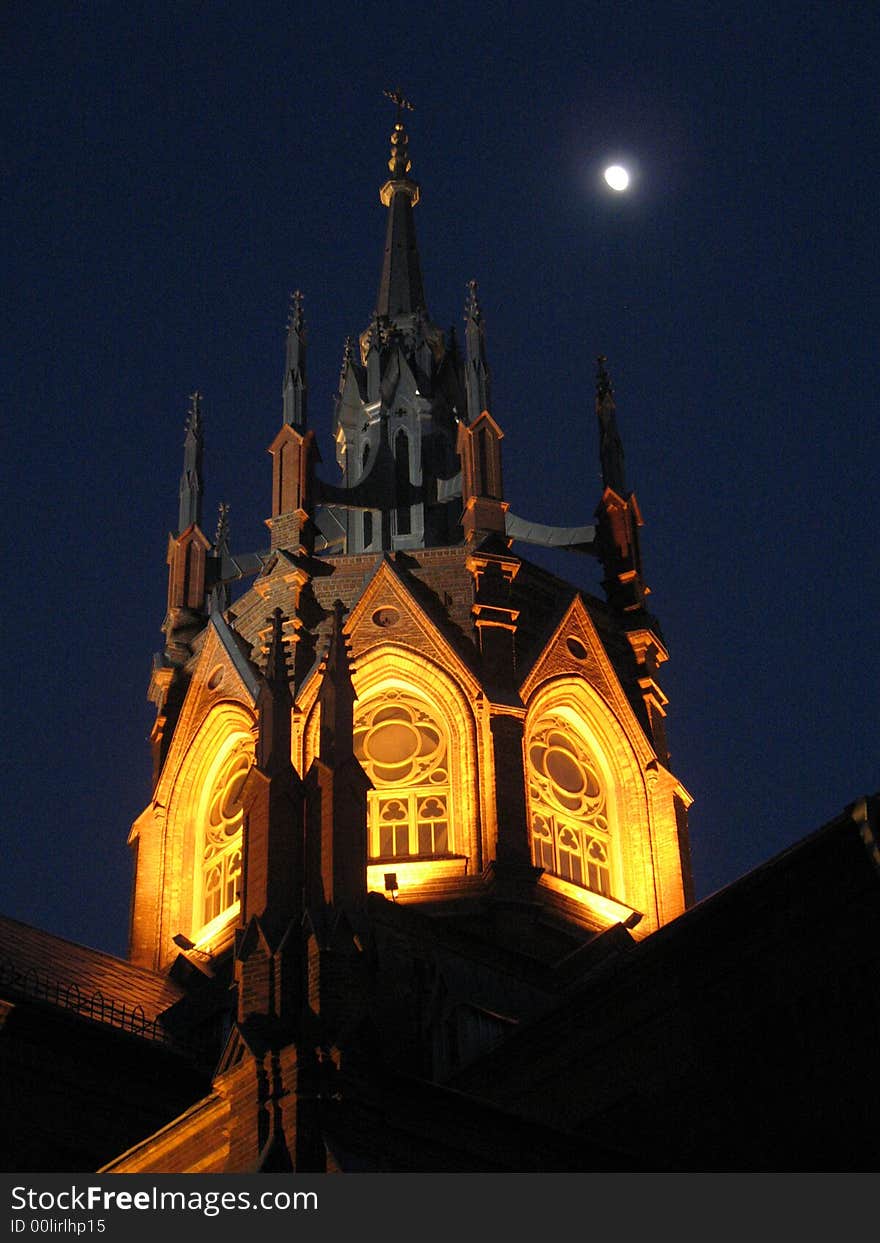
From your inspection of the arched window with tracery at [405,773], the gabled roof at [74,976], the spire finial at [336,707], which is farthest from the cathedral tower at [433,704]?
the spire finial at [336,707]

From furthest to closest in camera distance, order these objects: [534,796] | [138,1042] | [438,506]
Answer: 1. [438,506]
2. [534,796]
3. [138,1042]

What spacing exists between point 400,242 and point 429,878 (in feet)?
76.2

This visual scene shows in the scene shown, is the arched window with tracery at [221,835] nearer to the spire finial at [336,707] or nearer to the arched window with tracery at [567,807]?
the arched window with tracery at [567,807]

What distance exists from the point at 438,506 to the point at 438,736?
311 inches

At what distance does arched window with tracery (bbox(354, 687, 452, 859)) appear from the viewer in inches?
1671

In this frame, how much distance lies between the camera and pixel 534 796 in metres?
43.6

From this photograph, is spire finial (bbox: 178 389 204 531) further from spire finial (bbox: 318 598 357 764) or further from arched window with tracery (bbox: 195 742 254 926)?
spire finial (bbox: 318 598 357 764)

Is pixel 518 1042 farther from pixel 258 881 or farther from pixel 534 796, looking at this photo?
pixel 534 796

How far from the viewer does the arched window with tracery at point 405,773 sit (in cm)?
4244

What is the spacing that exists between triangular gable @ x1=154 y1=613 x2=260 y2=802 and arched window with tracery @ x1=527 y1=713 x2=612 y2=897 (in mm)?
6749

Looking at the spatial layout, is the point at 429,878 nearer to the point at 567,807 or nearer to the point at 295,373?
the point at 567,807
